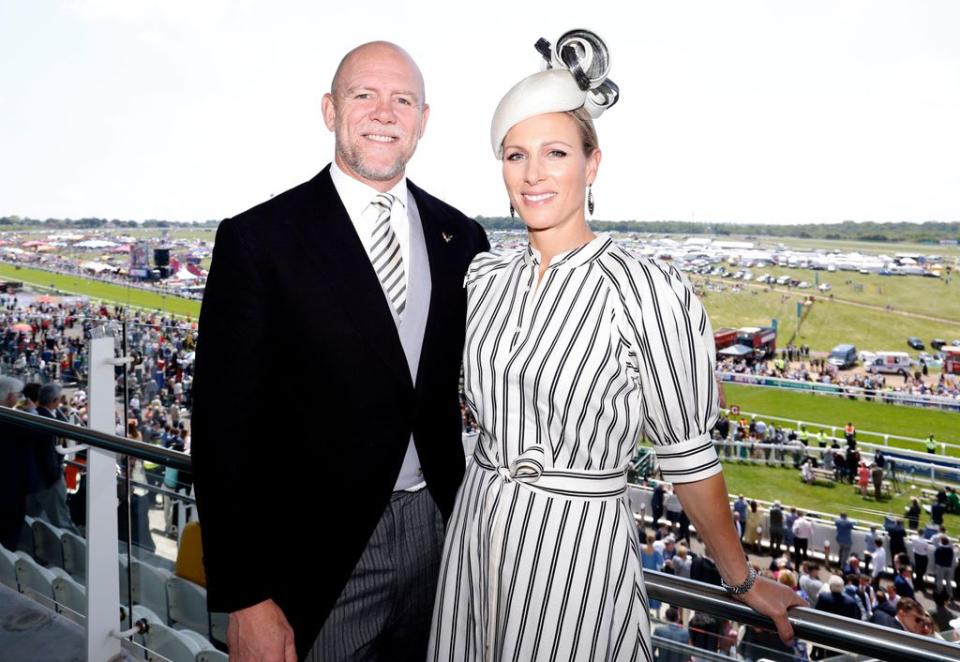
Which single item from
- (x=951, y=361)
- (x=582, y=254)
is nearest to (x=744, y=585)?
(x=582, y=254)

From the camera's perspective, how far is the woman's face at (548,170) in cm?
106

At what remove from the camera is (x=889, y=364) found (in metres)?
43.8

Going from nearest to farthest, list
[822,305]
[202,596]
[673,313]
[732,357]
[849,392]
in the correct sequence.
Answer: [673,313]
[202,596]
[849,392]
[732,357]
[822,305]

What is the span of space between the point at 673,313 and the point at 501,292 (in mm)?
302

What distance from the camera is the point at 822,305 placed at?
179 ft

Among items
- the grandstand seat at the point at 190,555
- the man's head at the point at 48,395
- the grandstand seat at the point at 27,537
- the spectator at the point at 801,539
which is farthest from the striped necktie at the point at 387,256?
the spectator at the point at 801,539

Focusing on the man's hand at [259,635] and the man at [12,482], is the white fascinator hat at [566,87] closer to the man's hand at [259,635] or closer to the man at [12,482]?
the man's hand at [259,635]

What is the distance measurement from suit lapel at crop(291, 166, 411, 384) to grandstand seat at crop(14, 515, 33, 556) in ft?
5.80

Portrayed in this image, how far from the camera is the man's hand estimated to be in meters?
1.06

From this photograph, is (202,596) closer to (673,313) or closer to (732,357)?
(673,313)

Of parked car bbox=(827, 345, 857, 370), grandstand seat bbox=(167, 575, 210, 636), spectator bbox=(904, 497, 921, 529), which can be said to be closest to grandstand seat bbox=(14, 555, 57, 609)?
grandstand seat bbox=(167, 575, 210, 636)

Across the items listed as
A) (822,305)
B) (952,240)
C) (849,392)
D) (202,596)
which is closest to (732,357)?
(849,392)

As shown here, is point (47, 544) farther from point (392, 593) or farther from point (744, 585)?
point (744, 585)

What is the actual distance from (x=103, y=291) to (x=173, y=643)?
55192 mm
